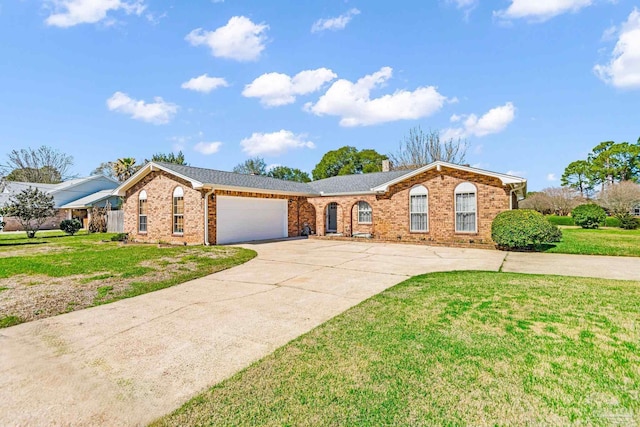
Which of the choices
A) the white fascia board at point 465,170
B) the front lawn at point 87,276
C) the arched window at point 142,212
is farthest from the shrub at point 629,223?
the arched window at point 142,212

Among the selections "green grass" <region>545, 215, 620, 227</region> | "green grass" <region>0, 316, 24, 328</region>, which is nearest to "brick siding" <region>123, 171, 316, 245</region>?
"green grass" <region>0, 316, 24, 328</region>

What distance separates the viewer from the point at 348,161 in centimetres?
4325

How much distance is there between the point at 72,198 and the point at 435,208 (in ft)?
113

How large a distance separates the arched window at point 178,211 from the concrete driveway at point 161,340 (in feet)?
27.8

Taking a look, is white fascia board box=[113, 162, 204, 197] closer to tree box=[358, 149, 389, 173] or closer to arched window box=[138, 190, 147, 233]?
arched window box=[138, 190, 147, 233]

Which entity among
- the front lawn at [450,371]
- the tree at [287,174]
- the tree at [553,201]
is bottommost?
the front lawn at [450,371]

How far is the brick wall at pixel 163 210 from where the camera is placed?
14445mm

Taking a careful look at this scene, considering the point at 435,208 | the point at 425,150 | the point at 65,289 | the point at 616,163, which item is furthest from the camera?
the point at 616,163

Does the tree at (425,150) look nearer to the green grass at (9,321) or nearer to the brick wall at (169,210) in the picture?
the brick wall at (169,210)

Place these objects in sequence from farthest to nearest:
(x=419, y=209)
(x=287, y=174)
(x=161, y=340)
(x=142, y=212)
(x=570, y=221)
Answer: (x=287, y=174) < (x=570, y=221) < (x=142, y=212) < (x=419, y=209) < (x=161, y=340)

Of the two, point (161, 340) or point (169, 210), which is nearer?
point (161, 340)

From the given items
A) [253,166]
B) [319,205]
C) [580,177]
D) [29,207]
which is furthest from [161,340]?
[580,177]

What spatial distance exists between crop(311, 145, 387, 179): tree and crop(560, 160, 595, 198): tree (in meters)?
28.1

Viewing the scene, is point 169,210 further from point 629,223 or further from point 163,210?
point 629,223
